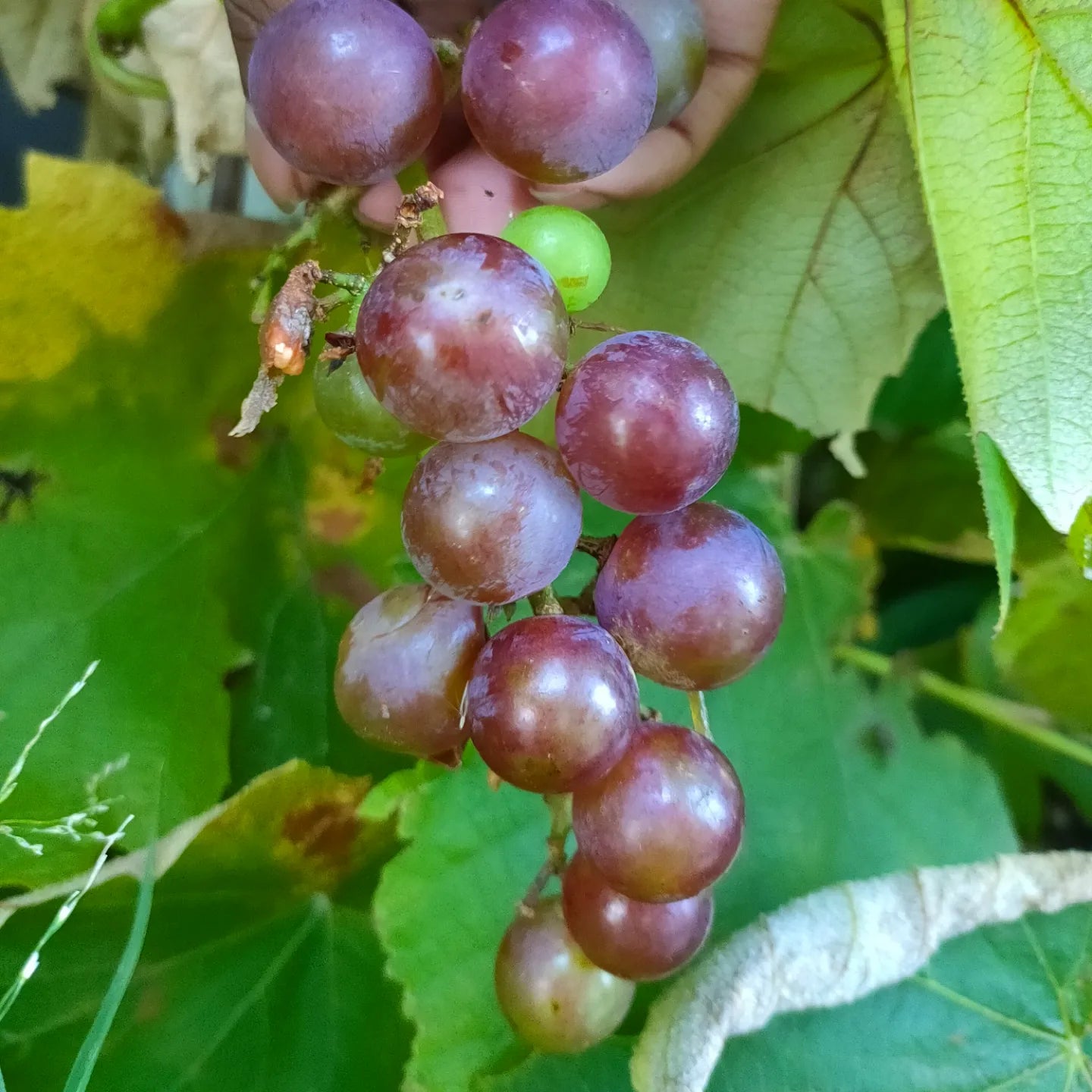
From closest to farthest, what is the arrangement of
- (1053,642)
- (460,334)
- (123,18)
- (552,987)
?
(460,334)
(552,987)
(123,18)
(1053,642)

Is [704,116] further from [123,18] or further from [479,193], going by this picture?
[123,18]

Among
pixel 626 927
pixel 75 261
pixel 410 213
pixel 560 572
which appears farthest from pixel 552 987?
pixel 75 261

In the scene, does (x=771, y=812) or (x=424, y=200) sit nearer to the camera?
(x=424, y=200)

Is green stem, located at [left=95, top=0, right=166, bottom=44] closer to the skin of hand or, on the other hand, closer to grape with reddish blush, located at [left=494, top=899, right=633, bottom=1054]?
the skin of hand

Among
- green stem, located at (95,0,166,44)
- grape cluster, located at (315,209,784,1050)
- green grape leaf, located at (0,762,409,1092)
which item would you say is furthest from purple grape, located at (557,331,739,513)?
green stem, located at (95,0,166,44)

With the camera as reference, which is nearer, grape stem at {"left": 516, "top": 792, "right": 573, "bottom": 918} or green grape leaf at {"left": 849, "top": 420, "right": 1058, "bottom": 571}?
grape stem at {"left": 516, "top": 792, "right": 573, "bottom": 918}

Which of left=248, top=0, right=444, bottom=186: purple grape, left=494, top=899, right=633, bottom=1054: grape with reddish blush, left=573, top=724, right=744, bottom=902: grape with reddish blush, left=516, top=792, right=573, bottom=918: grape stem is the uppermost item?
left=248, top=0, right=444, bottom=186: purple grape

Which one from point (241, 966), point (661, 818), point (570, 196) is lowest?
point (241, 966)
